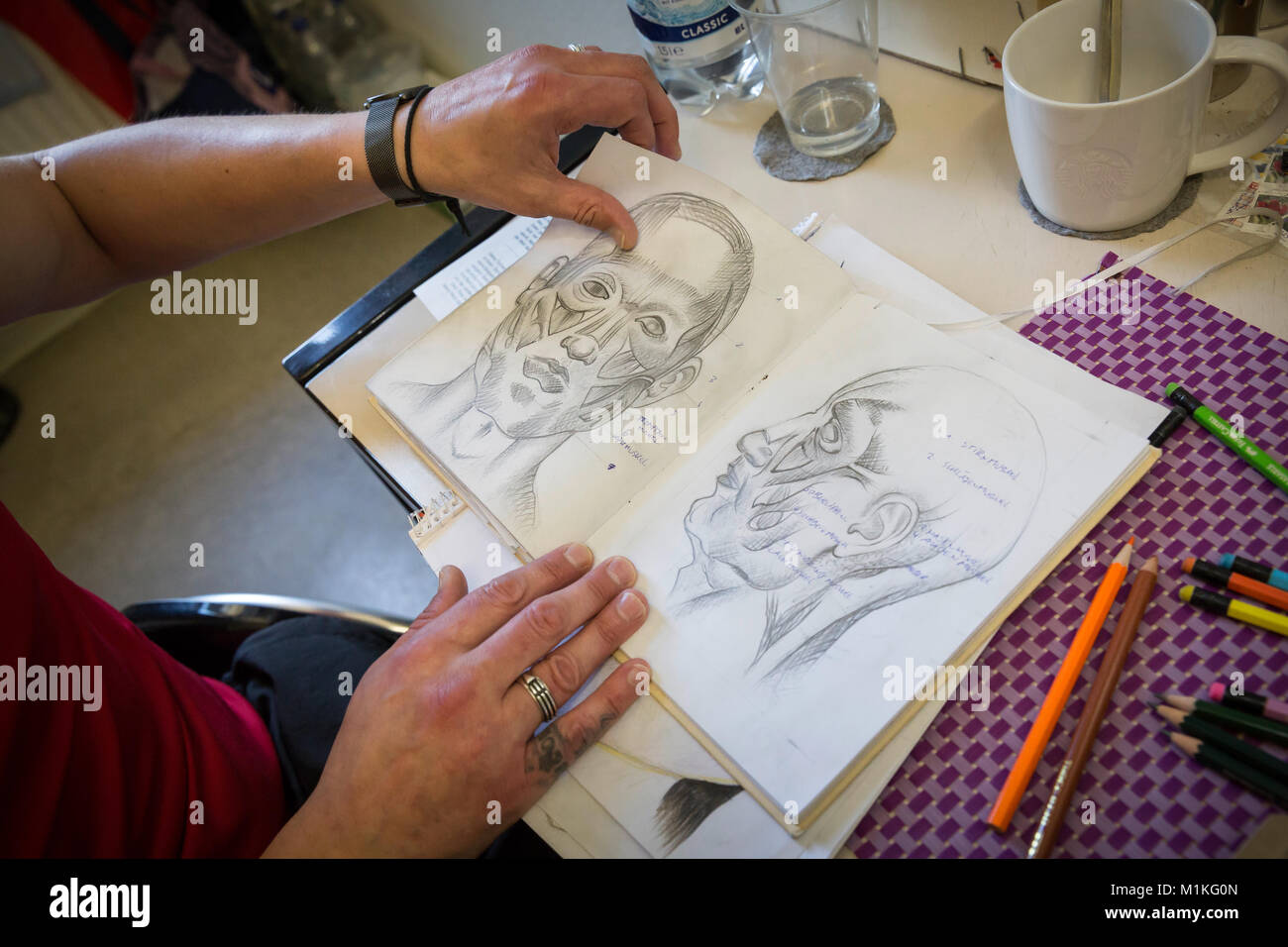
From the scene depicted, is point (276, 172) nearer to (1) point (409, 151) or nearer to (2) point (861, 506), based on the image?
(1) point (409, 151)

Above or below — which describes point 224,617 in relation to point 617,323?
below

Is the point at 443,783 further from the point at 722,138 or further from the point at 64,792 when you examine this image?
the point at 722,138

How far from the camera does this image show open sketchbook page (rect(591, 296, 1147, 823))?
1.76 feet

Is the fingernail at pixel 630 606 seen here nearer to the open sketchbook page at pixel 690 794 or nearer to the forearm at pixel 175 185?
the open sketchbook page at pixel 690 794

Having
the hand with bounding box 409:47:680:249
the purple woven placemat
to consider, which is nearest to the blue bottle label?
the hand with bounding box 409:47:680:249

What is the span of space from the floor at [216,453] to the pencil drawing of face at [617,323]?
93 centimetres

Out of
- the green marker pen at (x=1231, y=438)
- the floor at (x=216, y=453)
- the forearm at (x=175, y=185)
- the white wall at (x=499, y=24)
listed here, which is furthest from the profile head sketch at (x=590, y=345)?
the floor at (x=216, y=453)

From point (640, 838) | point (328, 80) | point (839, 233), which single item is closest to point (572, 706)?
point (640, 838)

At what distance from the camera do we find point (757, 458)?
0.63 meters

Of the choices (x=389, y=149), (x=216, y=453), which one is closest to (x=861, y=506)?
(x=389, y=149)

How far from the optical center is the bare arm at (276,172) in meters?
0.73

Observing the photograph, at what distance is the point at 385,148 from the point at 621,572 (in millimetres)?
430

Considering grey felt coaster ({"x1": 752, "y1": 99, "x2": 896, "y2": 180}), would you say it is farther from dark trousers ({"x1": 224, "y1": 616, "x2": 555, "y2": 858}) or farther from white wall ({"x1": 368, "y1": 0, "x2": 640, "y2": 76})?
dark trousers ({"x1": 224, "y1": 616, "x2": 555, "y2": 858})

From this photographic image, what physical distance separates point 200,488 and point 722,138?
136 centimetres
